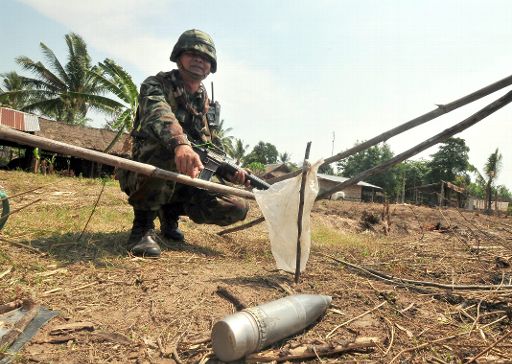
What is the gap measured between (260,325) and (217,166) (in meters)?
2.01

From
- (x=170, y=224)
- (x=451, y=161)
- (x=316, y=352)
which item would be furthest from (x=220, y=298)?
(x=451, y=161)

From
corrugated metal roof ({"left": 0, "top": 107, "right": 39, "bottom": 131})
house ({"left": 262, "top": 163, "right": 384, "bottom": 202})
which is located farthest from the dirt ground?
house ({"left": 262, "top": 163, "right": 384, "bottom": 202})

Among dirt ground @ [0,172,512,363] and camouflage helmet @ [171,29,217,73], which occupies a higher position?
camouflage helmet @ [171,29,217,73]

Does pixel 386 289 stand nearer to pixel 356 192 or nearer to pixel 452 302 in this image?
pixel 452 302

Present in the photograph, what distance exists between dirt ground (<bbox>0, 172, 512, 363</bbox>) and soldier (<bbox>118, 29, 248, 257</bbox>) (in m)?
0.28

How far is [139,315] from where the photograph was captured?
1768mm

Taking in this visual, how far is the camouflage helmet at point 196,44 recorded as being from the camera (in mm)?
3193

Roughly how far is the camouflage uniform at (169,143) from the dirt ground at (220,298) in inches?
14.7

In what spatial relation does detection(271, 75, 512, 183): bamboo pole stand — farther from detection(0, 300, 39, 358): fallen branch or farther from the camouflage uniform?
detection(0, 300, 39, 358): fallen branch

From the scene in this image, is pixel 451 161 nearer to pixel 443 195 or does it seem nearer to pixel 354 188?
pixel 354 188

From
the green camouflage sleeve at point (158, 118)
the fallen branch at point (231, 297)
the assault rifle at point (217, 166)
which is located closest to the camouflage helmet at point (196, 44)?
the green camouflage sleeve at point (158, 118)

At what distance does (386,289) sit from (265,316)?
1.16 meters

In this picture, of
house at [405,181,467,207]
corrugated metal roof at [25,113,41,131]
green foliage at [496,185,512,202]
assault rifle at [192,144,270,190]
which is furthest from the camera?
green foliage at [496,185,512,202]

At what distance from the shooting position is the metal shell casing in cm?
133
